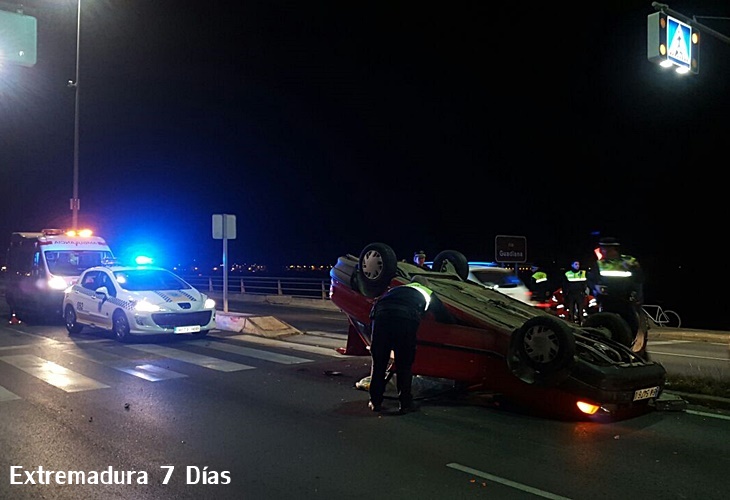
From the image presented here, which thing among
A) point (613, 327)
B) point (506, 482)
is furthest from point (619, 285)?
point (506, 482)

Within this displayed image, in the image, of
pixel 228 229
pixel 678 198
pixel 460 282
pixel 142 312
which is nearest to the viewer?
pixel 460 282

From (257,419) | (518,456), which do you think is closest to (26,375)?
(257,419)

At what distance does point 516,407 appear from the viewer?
7676 millimetres

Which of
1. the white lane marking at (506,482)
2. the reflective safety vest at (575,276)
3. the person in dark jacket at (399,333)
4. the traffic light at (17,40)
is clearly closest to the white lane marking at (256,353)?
the person in dark jacket at (399,333)

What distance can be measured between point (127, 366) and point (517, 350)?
6524 millimetres

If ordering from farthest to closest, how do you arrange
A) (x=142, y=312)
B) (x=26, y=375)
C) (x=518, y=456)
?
1. (x=142, y=312)
2. (x=26, y=375)
3. (x=518, y=456)

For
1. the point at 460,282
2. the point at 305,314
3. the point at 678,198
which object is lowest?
the point at 305,314

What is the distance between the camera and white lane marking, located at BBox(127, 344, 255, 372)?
→ 10.8 meters

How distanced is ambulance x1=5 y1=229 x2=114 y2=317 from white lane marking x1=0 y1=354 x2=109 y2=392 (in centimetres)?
591

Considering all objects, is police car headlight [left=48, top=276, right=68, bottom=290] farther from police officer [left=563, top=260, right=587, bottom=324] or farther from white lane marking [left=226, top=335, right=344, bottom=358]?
police officer [left=563, top=260, right=587, bottom=324]

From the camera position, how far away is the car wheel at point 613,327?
26.4 ft

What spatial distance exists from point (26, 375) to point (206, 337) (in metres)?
5.09

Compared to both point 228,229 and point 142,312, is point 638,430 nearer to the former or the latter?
point 142,312

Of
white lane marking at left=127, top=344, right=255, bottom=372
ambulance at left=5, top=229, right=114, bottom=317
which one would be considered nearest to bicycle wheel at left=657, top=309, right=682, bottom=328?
white lane marking at left=127, top=344, right=255, bottom=372
